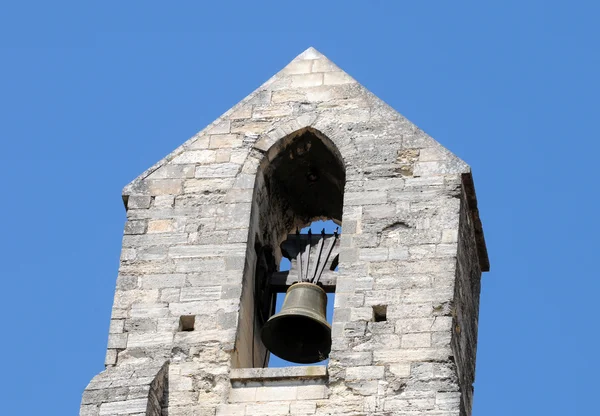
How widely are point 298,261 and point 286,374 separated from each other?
5.48 ft

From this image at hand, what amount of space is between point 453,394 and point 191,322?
2.11 metres

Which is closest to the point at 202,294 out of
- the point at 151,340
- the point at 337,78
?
the point at 151,340

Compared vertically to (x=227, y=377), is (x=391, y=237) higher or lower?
higher

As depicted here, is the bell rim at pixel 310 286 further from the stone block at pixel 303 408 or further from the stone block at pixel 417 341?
the stone block at pixel 303 408

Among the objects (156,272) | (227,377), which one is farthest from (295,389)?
(156,272)

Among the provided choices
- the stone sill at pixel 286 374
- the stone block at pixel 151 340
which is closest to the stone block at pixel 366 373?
the stone sill at pixel 286 374

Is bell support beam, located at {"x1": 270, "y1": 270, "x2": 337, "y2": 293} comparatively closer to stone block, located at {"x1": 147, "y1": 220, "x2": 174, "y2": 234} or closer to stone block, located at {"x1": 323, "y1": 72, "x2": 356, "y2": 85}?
stone block, located at {"x1": 147, "y1": 220, "x2": 174, "y2": 234}

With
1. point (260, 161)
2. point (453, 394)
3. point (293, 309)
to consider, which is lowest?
point (453, 394)

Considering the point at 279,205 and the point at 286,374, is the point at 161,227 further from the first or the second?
the point at 286,374

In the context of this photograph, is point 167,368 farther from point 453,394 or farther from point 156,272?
point 453,394

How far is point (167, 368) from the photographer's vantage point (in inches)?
672

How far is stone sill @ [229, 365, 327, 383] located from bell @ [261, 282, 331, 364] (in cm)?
89

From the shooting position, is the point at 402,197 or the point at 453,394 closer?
the point at 453,394

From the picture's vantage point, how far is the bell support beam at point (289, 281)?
18.0m
